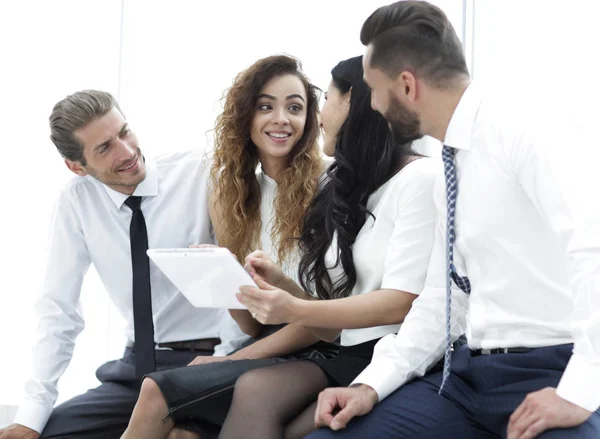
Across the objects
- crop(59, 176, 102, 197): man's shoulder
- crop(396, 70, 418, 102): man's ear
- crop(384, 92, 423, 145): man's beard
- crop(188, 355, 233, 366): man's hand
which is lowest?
crop(188, 355, 233, 366): man's hand

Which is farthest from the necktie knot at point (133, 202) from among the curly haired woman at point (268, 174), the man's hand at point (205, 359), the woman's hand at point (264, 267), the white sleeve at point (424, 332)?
the white sleeve at point (424, 332)

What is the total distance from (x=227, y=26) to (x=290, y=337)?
76.6 inches

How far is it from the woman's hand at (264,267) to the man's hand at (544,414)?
0.80 meters

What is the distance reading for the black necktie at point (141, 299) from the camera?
246 centimetres

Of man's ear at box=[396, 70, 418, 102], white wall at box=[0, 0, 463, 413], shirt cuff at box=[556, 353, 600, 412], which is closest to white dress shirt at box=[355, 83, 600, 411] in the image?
shirt cuff at box=[556, 353, 600, 412]

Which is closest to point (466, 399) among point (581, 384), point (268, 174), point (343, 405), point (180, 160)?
point (343, 405)

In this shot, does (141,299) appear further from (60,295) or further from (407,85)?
(407,85)

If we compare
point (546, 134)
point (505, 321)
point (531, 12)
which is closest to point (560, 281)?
point (505, 321)

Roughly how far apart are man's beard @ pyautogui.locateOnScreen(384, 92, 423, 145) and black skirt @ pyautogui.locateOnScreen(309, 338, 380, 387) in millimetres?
588

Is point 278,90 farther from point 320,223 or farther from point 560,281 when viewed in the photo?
point 560,281

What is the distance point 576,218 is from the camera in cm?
139

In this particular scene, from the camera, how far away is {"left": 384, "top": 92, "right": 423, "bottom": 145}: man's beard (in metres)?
1.74

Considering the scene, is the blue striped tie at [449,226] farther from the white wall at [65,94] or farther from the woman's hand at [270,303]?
the white wall at [65,94]

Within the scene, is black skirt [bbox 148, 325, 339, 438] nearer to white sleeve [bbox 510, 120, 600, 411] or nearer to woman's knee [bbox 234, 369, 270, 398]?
woman's knee [bbox 234, 369, 270, 398]
